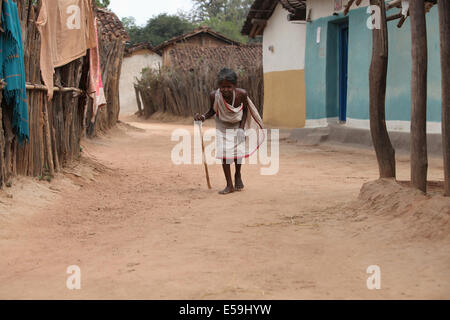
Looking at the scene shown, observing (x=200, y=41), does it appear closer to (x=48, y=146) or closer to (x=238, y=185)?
(x=238, y=185)

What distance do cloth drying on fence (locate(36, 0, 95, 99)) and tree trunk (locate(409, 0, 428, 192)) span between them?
11.7 ft

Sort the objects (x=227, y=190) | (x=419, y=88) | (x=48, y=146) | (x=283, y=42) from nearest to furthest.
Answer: (x=419, y=88) < (x=48, y=146) < (x=227, y=190) < (x=283, y=42)

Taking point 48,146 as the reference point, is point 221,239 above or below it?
below

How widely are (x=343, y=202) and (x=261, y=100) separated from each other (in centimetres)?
1407

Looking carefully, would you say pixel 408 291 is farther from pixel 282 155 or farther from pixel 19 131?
pixel 282 155

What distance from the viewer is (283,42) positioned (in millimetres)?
15750

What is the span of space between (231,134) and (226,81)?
62 centimetres

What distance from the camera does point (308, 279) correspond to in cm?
317

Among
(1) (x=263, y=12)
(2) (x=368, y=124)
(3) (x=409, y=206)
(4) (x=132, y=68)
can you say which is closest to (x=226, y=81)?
(3) (x=409, y=206)

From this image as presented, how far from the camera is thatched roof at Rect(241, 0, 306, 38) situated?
14.0m

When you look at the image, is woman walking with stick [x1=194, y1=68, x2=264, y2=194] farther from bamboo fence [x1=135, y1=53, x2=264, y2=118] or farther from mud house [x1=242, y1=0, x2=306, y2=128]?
bamboo fence [x1=135, y1=53, x2=264, y2=118]

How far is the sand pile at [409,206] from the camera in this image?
3.88 meters

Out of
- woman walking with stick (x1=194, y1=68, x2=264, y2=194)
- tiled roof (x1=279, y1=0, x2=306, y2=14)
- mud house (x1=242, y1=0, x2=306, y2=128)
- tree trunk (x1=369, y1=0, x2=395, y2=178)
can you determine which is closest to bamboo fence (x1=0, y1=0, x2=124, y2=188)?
woman walking with stick (x1=194, y1=68, x2=264, y2=194)

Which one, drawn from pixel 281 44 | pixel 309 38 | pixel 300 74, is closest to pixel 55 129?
pixel 309 38
